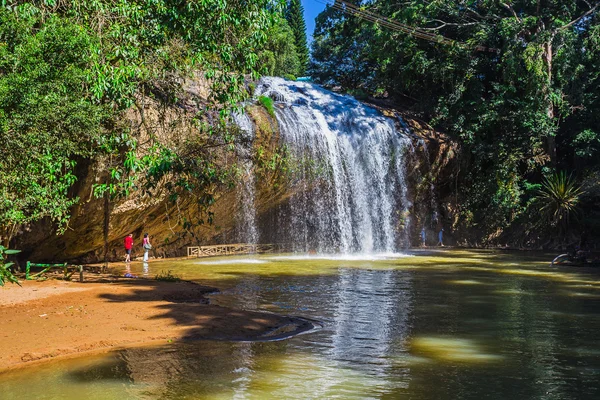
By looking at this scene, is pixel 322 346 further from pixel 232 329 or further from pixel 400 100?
pixel 400 100

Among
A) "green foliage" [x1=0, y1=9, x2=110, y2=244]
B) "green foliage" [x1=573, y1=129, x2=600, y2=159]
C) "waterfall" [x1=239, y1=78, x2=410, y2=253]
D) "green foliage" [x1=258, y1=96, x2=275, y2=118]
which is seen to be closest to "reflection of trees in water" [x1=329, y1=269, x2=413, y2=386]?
"green foliage" [x1=0, y1=9, x2=110, y2=244]

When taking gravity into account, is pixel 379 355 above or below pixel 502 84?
below

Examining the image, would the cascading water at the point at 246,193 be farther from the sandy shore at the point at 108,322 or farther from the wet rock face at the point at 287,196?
the sandy shore at the point at 108,322

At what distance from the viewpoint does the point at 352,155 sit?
2538cm

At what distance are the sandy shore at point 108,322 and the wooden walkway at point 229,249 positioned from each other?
12367 millimetres

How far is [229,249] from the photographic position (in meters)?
25.5

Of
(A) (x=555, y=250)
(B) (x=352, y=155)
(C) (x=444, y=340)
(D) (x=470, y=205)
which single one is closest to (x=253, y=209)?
(B) (x=352, y=155)

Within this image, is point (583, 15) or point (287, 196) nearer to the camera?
point (287, 196)

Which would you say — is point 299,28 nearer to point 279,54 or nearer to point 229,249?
point 279,54

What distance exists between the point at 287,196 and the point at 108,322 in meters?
15.7

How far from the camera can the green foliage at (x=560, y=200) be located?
2575cm

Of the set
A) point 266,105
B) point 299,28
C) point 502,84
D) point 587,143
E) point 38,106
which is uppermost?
point 299,28

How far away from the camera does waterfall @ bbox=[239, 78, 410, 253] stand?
24094 mm

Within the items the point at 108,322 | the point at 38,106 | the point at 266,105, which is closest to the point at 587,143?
the point at 266,105
